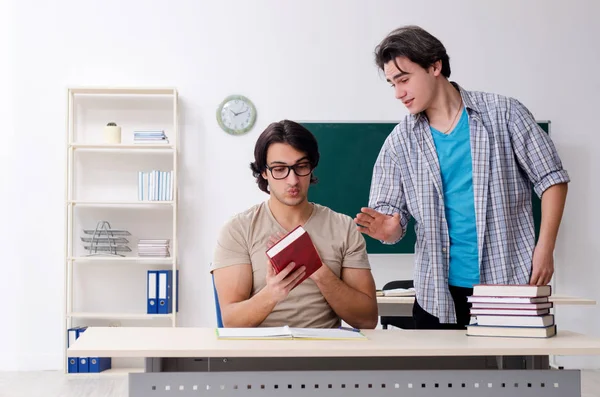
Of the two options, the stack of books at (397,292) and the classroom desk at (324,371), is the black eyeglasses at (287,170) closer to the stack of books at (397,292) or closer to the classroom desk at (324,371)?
the classroom desk at (324,371)

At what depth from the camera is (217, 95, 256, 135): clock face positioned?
518cm

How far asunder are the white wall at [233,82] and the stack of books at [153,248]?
0.22 m

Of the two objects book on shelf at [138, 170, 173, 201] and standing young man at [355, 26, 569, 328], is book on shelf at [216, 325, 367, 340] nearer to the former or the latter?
standing young man at [355, 26, 569, 328]

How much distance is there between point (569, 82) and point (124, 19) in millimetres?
3245

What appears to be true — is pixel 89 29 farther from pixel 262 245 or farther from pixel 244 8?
pixel 262 245

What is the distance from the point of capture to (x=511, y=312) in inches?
73.7

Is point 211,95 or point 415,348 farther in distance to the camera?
point 211,95

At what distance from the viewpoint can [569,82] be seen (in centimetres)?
530

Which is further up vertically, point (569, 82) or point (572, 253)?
point (569, 82)

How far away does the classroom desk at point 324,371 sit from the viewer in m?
1.62

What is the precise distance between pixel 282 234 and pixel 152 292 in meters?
2.93

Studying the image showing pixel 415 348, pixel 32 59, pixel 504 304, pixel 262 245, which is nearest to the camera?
→ pixel 415 348

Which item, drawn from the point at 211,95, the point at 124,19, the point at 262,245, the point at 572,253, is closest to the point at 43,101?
the point at 124,19

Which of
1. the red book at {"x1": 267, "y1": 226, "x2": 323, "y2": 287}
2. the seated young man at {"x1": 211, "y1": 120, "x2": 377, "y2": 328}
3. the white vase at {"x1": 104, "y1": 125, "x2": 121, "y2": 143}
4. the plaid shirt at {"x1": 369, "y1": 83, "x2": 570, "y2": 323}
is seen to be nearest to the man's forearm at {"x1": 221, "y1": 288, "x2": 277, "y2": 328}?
the seated young man at {"x1": 211, "y1": 120, "x2": 377, "y2": 328}
